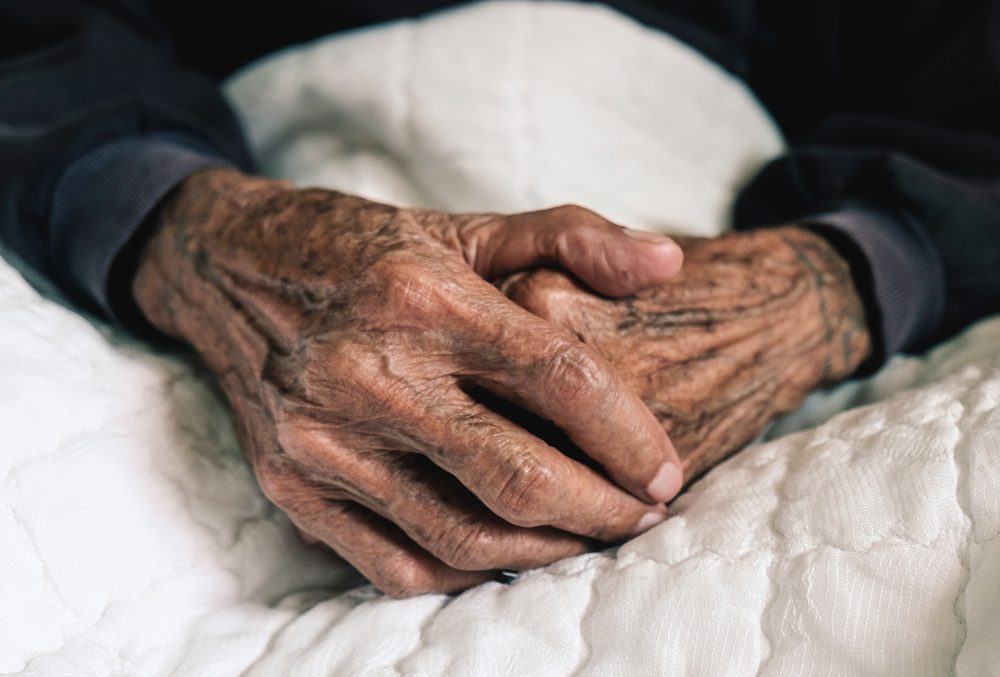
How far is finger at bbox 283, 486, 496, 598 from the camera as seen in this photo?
0.59 metres

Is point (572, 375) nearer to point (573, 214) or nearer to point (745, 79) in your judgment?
point (573, 214)

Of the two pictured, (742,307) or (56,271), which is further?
(56,271)

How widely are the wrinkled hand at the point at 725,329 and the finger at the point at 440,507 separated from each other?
4.5 inches

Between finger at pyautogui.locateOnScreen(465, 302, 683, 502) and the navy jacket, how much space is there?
0.36 metres

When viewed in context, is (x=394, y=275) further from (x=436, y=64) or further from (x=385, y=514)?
(x=436, y=64)

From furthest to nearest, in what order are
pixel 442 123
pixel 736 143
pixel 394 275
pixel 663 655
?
pixel 736 143
pixel 442 123
pixel 394 275
pixel 663 655

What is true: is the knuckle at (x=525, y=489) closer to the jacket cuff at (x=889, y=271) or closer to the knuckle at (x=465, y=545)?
the knuckle at (x=465, y=545)

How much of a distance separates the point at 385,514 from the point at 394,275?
0.18m

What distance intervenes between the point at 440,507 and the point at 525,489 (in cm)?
8

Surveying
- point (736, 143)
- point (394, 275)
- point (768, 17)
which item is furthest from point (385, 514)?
point (768, 17)

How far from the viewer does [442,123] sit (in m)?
0.84

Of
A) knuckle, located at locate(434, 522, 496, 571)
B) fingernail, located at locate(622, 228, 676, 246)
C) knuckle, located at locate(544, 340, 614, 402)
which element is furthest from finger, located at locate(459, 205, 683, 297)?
knuckle, located at locate(434, 522, 496, 571)

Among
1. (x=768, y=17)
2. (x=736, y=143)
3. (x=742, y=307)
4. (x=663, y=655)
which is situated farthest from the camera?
(x=768, y=17)

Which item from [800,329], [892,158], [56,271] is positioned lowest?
[56,271]
